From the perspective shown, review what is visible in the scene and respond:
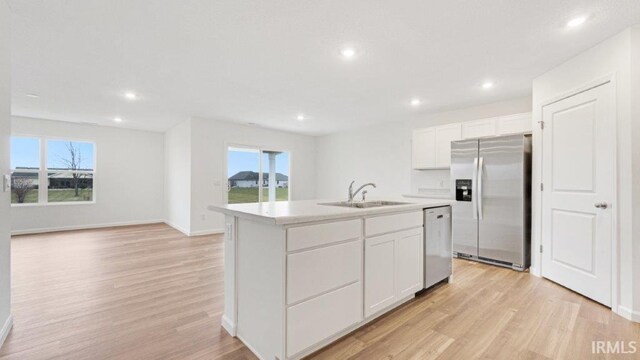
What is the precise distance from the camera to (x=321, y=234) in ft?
5.94

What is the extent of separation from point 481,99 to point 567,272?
260 cm

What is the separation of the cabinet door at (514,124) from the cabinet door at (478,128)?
0.08 meters

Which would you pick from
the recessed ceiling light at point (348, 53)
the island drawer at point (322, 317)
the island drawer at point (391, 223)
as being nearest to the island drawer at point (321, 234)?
the island drawer at point (391, 223)

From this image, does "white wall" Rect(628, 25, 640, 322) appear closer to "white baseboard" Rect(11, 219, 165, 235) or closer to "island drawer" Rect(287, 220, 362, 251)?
"island drawer" Rect(287, 220, 362, 251)

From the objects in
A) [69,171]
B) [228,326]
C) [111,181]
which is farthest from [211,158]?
[228,326]

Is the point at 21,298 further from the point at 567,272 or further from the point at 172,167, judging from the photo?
the point at 567,272

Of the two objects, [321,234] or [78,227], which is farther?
[78,227]

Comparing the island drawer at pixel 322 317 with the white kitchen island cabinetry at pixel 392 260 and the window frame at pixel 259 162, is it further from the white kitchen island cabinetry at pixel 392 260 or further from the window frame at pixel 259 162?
the window frame at pixel 259 162

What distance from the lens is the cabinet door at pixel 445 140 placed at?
4.51 m

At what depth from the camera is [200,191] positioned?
18.9 ft

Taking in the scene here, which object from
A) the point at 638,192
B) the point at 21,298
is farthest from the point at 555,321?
the point at 21,298

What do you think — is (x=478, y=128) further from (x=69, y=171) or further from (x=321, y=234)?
(x=69, y=171)

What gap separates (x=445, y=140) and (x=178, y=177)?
5.60 meters

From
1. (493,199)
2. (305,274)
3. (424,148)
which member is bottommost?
(305,274)
